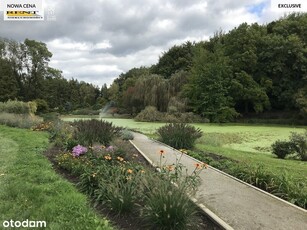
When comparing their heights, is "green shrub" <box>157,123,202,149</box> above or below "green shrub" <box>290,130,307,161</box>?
above

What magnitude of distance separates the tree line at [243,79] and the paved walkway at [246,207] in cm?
2364

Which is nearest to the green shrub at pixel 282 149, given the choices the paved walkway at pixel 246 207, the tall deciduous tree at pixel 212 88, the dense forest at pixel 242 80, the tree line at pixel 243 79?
the paved walkway at pixel 246 207

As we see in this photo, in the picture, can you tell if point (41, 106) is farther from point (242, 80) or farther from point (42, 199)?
point (42, 199)

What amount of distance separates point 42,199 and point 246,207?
10.00 ft

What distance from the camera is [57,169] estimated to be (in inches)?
267

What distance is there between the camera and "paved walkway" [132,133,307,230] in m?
4.21

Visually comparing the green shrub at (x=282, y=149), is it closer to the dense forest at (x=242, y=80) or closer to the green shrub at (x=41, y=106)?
the dense forest at (x=242, y=80)

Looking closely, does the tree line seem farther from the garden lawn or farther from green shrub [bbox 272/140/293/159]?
the garden lawn

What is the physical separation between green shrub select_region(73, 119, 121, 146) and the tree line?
2039 cm

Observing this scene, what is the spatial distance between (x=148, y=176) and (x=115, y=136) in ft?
17.2

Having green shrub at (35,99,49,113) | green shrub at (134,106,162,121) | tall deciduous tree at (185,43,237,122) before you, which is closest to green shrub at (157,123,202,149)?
green shrub at (134,106,162,121)

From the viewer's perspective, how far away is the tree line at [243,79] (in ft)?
102

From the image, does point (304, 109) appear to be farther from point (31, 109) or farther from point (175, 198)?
point (175, 198)

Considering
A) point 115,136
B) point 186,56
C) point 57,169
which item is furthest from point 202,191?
point 186,56
